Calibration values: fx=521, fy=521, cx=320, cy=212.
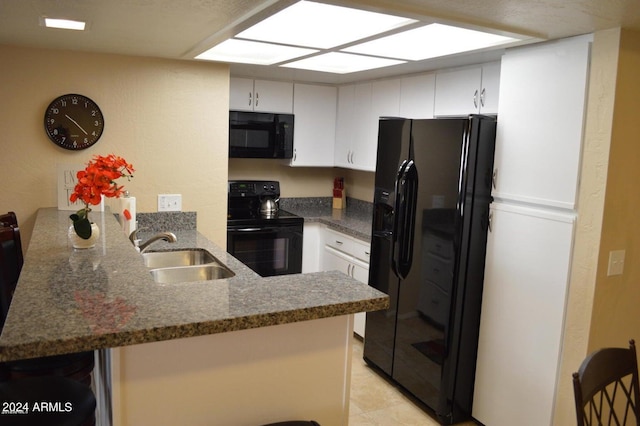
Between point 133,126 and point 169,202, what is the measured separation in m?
0.54

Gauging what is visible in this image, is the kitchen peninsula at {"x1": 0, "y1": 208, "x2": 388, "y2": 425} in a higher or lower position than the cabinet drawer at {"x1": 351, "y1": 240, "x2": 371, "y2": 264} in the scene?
higher

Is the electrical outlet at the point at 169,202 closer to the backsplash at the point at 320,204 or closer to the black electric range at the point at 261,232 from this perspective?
the black electric range at the point at 261,232

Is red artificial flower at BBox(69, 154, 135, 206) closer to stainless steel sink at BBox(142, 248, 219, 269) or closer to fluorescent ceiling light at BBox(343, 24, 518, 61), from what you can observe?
stainless steel sink at BBox(142, 248, 219, 269)

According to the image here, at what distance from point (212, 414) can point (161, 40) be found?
195cm

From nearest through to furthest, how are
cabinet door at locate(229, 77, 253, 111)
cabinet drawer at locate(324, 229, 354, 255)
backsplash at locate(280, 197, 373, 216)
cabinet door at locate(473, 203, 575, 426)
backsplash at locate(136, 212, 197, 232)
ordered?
cabinet door at locate(473, 203, 575, 426) → backsplash at locate(136, 212, 197, 232) → cabinet drawer at locate(324, 229, 354, 255) → cabinet door at locate(229, 77, 253, 111) → backsplash at locate(280, 197, 373, 216)

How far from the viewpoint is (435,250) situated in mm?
3094

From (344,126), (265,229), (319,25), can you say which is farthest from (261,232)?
(319,25)

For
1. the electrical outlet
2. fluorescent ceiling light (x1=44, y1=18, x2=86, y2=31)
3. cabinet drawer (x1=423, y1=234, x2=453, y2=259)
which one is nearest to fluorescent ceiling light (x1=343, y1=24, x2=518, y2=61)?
cabinet drawer (x1=423, y1=234, x2=453, y2=259)

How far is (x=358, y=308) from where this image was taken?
1.51 meters

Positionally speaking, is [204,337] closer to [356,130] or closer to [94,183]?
[94,183]

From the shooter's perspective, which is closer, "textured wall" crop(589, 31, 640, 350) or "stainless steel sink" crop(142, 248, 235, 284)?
"textured wall" crop(589, 31, 640, 350)

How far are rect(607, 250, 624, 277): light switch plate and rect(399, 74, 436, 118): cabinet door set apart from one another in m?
1.66

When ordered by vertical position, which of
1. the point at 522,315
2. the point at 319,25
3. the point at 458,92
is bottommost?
the point at 522,315

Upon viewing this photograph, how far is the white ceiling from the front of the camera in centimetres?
187
